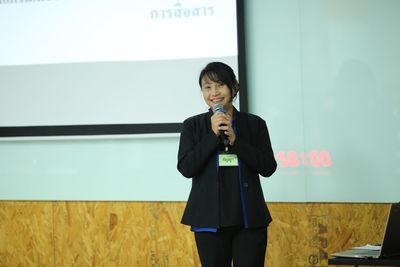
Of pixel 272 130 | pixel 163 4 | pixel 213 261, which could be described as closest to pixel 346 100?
pixel 272 130

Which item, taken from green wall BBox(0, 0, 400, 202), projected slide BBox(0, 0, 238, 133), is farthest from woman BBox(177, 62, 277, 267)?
projected slide BBox(0, 0, 238, 133)

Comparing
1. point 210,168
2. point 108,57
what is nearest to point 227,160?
point 210,168

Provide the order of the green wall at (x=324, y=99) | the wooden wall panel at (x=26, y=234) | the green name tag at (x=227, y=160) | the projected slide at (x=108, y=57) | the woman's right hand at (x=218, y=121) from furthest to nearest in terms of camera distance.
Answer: the wooden wall panel at (x=26, y=234), the projected slide at (x=108, y=57), the green wall at (x=324, y=99), the green name tag at (x=227, y=160), the woman's right hand at (x=218, y=121)

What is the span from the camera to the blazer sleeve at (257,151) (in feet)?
9.56

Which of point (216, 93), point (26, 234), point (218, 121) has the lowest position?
point (26, 234)

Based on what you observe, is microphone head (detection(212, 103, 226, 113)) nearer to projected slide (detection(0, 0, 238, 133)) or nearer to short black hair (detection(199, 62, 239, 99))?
short black hair (detection(199, 62, 239, 99))

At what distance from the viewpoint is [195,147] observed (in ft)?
9.70

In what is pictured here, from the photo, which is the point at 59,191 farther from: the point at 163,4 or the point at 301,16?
the point at 301,16

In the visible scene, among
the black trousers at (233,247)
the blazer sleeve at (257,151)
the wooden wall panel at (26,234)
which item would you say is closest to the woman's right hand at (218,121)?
the blazer sleeve at (257,151)

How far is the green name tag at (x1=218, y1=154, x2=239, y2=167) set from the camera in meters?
2.95

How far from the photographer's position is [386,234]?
282 centimetres

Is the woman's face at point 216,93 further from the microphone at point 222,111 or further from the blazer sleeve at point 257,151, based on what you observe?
the blazer sleeve at point 257,151

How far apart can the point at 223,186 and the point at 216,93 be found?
1.36 feet

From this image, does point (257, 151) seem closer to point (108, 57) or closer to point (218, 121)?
point (218, 121)
